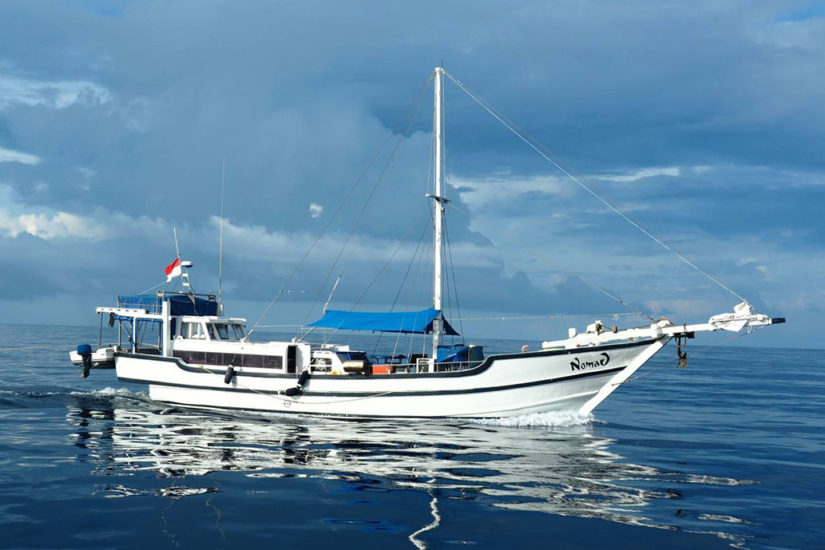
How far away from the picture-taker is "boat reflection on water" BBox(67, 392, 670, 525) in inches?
690

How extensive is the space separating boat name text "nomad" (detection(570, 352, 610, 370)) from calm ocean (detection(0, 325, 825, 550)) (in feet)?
7.58

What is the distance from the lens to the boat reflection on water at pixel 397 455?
17516 millimetres

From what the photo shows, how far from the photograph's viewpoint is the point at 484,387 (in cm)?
2859

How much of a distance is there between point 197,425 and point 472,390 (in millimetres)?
11074

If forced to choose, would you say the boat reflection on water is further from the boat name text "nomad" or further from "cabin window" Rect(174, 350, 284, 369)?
"cabin window" Rect(174, 350, 284, 369)

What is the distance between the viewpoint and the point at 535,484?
18.4 metres

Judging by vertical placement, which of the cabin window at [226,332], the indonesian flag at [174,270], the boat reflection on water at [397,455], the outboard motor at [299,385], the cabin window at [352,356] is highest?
the indonesian flag at [174,270]

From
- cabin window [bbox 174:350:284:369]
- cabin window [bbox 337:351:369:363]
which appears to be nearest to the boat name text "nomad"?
cabin window [bbox 337:351:369:363]

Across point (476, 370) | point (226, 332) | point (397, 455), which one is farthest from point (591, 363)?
point (226, 332)

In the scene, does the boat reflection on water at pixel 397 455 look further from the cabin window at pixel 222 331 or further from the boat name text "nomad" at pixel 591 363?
the cabin window at pixel 222 331

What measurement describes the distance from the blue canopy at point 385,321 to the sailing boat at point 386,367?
0.06m

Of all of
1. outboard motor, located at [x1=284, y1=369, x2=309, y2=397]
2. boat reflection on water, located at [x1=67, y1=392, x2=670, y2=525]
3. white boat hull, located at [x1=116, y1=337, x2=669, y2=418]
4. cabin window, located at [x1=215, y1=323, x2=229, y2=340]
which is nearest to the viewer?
boat reflection on water, located at [x1=67, y1=392, x2=670, y2=525]

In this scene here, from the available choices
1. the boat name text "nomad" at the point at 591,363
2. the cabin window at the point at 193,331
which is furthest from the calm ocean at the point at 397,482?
the cabin window at the point at 193,331

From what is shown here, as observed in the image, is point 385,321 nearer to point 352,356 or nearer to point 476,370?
point 352,356
